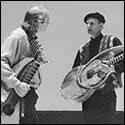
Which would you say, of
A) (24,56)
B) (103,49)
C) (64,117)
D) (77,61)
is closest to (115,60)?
(103,49)

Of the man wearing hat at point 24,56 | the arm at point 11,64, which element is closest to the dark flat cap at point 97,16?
the man wearing hat at point 24,56

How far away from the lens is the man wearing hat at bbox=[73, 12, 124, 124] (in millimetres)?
2701

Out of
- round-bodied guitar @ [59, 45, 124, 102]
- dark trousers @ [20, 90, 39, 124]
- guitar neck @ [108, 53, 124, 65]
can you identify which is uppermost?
guitar neck @ [108, 53, 124, 65]

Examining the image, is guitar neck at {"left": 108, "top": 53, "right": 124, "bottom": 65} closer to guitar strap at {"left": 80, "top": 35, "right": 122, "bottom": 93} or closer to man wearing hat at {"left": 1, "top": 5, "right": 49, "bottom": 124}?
guitar strap at {"left": 80, "top": 35, "right": 122, "bottom": 93}

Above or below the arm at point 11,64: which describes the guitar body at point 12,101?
below

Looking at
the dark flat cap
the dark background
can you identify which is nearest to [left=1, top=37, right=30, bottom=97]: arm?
the dark background

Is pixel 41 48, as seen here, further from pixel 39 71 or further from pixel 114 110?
pixel 114 110

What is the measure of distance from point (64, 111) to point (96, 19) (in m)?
0.57

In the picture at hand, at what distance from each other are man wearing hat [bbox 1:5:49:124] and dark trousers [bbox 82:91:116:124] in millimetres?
388

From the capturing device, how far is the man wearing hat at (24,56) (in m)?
2.35

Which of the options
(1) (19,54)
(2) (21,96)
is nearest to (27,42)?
(1) (19,54)

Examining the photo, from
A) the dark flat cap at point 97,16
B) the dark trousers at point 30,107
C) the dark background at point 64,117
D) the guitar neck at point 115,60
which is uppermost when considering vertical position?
the dark flat cap at point 97,16

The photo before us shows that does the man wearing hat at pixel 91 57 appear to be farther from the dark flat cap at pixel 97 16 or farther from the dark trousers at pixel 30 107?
the dark trousers at pixel 30 107

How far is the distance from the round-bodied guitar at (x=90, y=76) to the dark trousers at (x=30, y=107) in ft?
1.45
